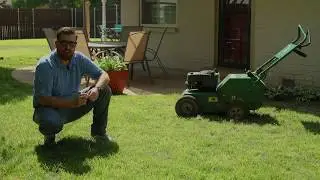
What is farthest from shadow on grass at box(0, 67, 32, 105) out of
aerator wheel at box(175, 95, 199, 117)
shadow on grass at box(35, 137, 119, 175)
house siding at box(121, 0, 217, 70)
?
house siding at box(121, 0, 217, 70)

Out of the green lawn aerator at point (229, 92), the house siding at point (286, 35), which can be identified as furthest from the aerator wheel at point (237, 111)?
the house siding at point (286, 35)

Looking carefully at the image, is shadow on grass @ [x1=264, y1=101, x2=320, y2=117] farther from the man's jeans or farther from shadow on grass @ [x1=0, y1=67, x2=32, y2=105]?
shadow on grass @ [x1=0, y1=67, x2=32, y2=105]

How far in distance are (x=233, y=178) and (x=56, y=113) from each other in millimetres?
1773

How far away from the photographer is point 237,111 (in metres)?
7.02

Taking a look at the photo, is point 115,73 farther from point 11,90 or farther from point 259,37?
point 259,37

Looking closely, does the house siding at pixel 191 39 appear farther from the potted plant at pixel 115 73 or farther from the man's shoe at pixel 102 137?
the man's shoe at pixel 102 137

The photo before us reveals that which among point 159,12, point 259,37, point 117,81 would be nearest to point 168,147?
point 117,81

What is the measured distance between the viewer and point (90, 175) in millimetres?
4727

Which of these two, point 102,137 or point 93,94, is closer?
point 93,94

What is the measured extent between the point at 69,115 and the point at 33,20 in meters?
26.7

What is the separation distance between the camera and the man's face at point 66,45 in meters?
5.26

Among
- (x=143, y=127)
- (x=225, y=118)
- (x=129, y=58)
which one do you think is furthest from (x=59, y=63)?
(x=129, y=58)

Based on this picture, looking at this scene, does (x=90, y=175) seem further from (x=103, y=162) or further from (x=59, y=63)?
(x=59, y=63)

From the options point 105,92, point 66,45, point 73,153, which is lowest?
point 73,153
